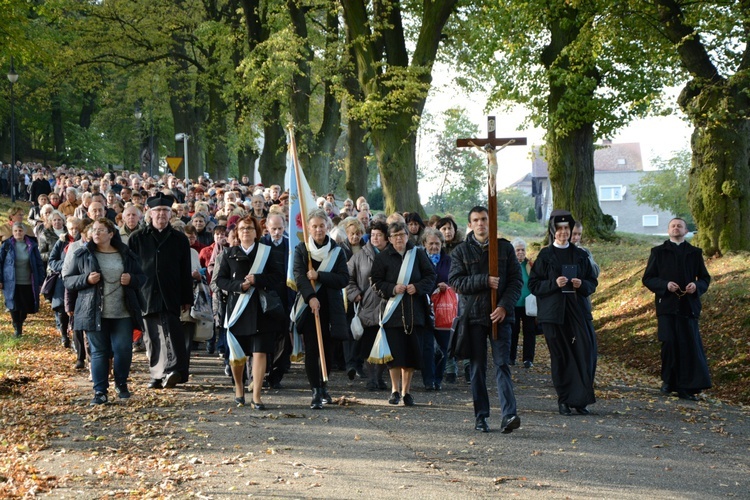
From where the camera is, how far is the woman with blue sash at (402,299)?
1175cm

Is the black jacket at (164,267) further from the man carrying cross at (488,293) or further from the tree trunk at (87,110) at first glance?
the tree trunk at (87,110)

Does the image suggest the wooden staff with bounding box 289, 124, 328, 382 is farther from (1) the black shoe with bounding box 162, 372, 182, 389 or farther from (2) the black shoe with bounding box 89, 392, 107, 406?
(2) the black shoe with bounding box 89, 392, 107, 406

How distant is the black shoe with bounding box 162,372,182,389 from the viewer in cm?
1262

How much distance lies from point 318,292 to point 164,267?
1.98m

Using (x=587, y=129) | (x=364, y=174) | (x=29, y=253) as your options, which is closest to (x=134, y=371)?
(x=29, y=253)

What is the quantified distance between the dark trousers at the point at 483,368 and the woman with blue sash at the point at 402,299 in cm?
161

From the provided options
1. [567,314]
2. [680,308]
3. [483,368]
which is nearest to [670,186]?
[680,308]

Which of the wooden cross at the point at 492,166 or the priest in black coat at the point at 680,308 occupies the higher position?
the wooden cross at the point at 492,166

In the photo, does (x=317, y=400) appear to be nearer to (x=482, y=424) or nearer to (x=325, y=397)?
(x=325, y=397)

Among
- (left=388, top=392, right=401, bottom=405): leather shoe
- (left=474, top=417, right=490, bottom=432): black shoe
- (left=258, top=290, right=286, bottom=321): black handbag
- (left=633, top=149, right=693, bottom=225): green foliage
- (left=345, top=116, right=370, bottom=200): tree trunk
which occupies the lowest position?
(left=474, top=417, right=490, bottom=432): black shoe

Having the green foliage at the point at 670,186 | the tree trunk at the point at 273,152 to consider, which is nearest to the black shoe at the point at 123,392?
the tree trunk at the point at 273,152

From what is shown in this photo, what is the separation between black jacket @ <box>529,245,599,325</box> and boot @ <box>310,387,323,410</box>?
2368mm

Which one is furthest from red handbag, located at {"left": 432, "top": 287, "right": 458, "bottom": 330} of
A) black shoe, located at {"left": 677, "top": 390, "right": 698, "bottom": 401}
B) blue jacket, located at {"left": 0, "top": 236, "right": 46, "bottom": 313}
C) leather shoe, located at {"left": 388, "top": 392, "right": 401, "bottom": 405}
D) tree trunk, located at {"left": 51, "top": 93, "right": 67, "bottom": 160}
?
tree trunk, located at {"left": 51, "top": 93, "right": 67, "bottom": 160}

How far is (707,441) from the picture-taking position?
401 inches
